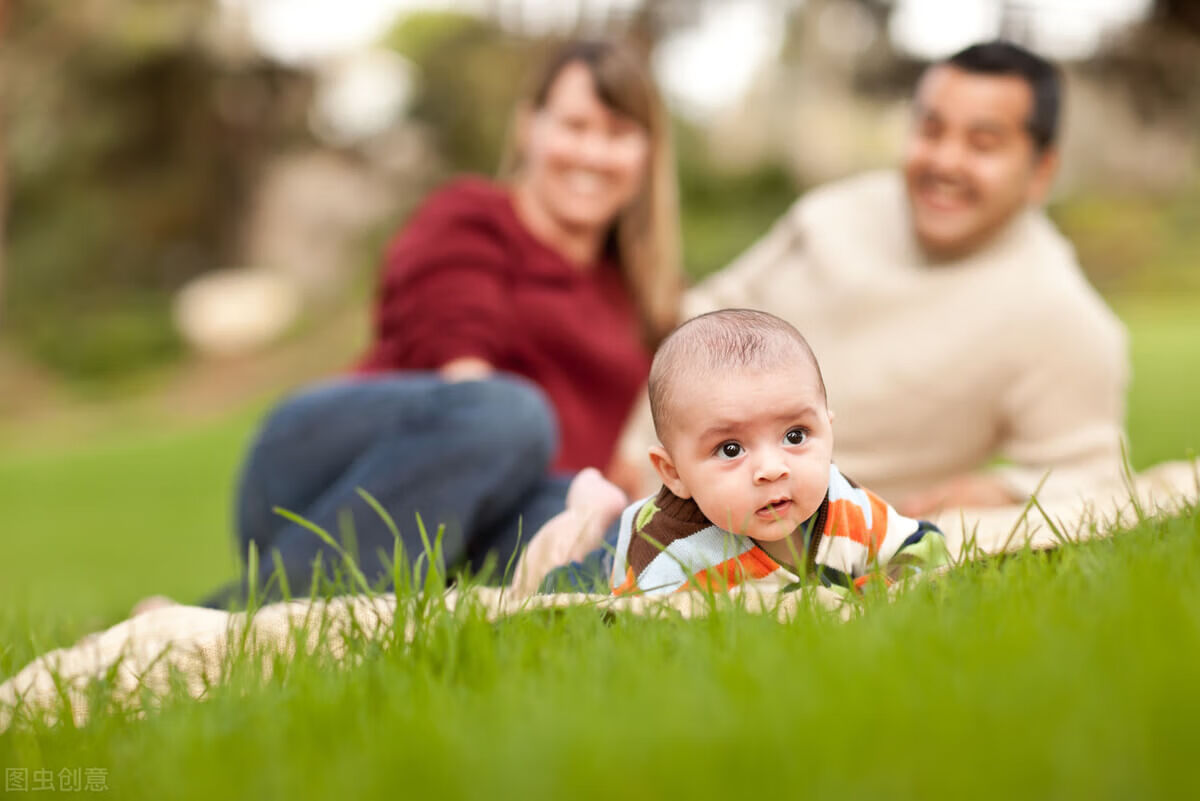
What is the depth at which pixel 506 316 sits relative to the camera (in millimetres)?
2834

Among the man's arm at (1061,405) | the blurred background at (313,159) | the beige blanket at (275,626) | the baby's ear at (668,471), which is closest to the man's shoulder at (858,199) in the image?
the man's arm at (1061,405)

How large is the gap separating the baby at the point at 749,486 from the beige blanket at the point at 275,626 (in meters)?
0.06

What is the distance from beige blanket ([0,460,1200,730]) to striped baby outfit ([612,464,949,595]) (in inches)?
1.9

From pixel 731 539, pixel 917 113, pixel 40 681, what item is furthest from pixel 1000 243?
pixel 40 681

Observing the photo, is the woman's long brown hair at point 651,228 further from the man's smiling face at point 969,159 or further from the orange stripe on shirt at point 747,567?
the orange stripe on shirt at point 747,567

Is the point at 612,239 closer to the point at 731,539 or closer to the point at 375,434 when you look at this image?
the point at 375,434

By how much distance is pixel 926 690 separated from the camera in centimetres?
102

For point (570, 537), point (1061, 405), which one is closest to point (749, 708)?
point (570, 537)

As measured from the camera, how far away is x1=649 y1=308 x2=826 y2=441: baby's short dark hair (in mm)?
1427

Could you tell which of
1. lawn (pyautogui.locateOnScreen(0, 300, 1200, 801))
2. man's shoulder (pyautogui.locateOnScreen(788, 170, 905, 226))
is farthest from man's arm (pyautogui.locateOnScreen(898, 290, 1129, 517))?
lawn (pyautogui.locateOnScreen(0, 300, 1200, 801))

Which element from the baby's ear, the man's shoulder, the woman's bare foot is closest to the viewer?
the baby's ear

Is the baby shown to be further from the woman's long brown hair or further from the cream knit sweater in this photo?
the woman's long brown hair

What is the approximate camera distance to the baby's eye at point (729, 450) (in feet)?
4.74

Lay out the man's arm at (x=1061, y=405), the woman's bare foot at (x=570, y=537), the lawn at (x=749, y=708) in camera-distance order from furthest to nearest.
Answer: the man's arm at (x=1061, y=405) → the woman's bare foot at (x=570, y=537) → the lawn at (x=749, y=708)
